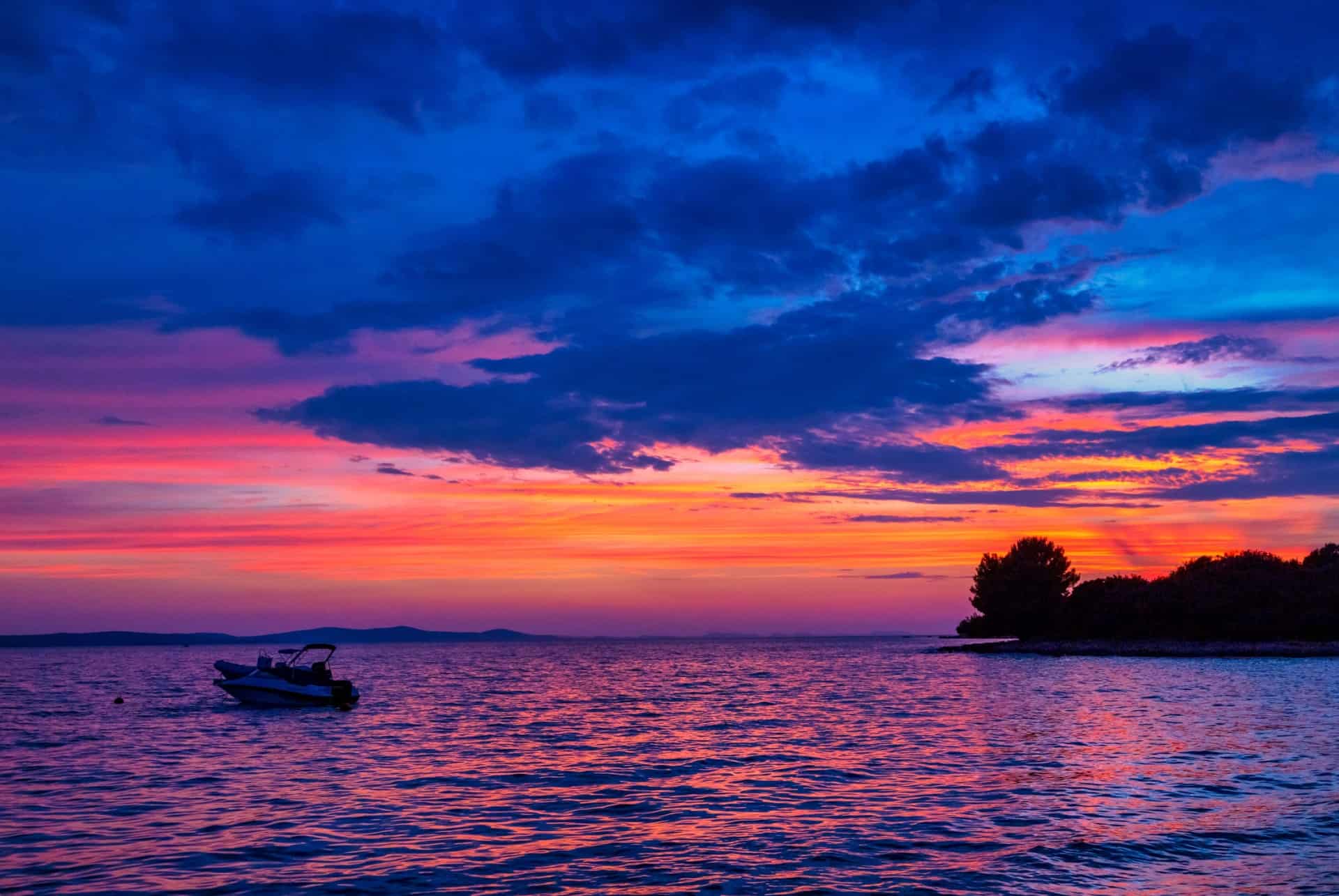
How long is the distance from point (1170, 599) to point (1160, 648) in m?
23.0

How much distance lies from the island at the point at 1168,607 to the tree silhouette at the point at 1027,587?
16cm

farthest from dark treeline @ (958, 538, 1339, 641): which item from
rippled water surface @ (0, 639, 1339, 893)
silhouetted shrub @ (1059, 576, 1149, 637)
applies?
rippled water surface @ (0, 639, 1339, 893)

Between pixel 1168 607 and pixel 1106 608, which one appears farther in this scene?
pixel 1106 608

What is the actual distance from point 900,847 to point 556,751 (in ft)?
65.7

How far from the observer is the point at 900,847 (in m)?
21.2

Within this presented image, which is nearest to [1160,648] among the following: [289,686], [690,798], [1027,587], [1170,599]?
[1170,599]

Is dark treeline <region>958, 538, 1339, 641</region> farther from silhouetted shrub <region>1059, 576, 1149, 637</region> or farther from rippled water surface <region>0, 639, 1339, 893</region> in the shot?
rippled water surface <region>0, 639, 1339, 893</region>

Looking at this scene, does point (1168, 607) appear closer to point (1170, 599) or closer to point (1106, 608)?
point (1170, 599)

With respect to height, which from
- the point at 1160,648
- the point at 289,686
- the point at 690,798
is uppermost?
the point at 289,686

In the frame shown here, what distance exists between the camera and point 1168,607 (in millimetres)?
150375

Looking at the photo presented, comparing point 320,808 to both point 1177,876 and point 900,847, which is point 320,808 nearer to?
point 900,847

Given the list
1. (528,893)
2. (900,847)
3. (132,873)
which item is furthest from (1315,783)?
(132,873)

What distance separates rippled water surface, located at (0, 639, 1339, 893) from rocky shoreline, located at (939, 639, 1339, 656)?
69.8m

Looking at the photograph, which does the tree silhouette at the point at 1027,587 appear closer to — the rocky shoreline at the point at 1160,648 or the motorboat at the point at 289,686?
the rocky shoreline at the point at 1160,648
